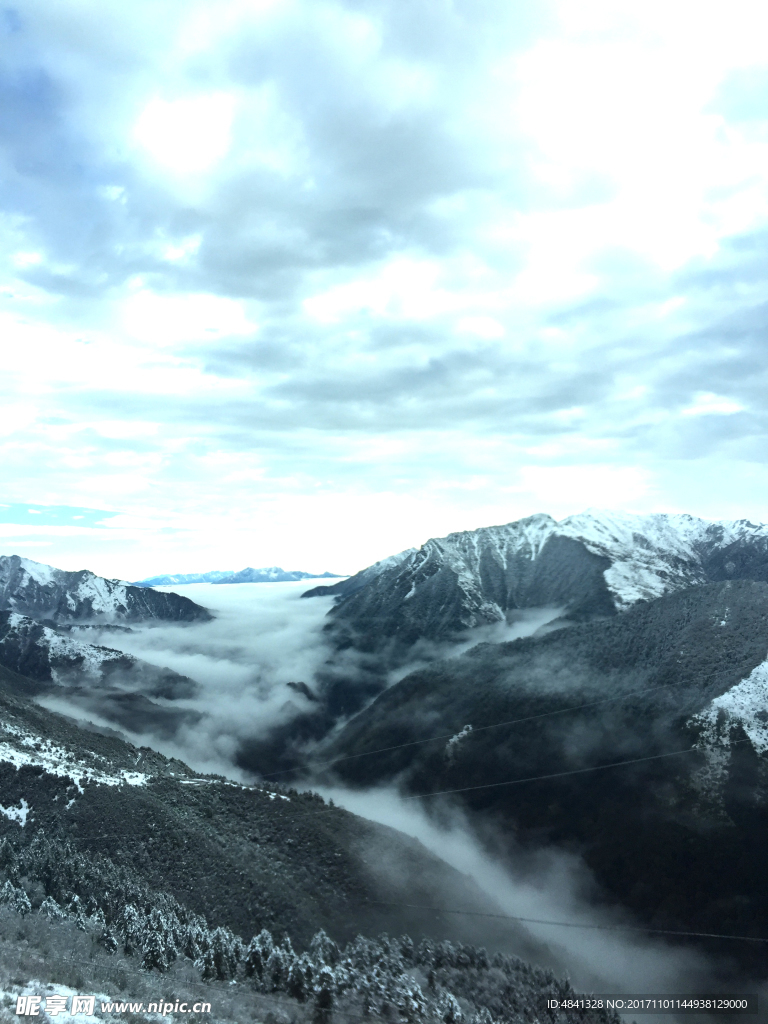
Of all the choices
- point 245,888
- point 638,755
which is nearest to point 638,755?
point 638,755

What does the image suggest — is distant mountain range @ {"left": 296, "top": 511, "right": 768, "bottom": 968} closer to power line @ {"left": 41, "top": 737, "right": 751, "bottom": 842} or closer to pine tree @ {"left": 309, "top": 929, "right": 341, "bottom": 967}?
power line @ {"left": 41, "top": 737, "right": 751, "bottom": 842}

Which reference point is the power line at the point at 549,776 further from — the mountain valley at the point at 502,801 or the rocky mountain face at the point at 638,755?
the mountain valley at the point at 502,801

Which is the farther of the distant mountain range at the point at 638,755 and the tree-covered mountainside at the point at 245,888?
the distant mountain range at the point at 638,755

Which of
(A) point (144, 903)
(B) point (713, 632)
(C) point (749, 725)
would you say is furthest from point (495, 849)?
(A) point (144, 903)

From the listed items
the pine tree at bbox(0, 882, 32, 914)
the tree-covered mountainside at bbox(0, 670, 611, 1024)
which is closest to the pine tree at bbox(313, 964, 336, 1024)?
the tree-covered mountainside at bbox(0, 670, 611, 1024)

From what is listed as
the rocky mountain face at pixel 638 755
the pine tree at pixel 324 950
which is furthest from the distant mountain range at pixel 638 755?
the pine tree at pixel 324 950

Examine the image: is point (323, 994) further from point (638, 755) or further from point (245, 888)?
point (638, 755)

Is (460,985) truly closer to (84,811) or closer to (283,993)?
(283,993)

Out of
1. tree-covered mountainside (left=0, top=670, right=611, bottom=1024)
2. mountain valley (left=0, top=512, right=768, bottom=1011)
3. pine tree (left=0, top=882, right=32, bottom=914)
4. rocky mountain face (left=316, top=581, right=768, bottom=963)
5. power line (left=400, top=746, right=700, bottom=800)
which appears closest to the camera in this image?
pine tree (left=0, top=882, right=32, bottom=914)
